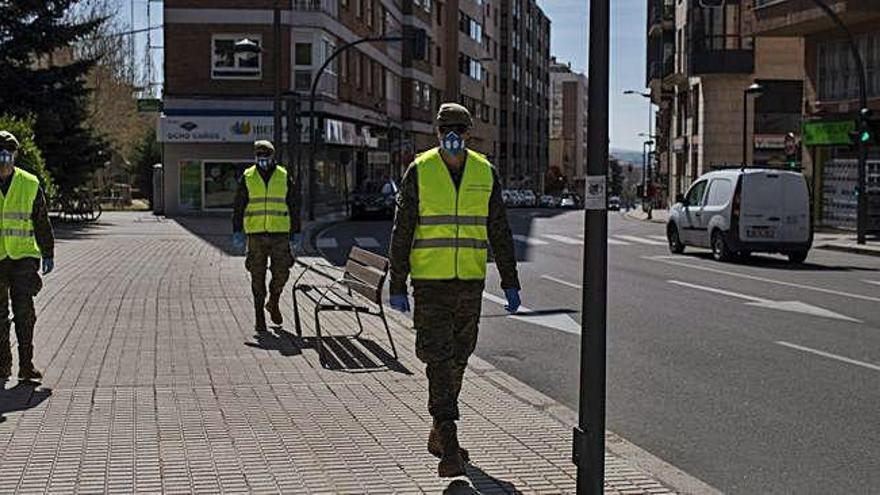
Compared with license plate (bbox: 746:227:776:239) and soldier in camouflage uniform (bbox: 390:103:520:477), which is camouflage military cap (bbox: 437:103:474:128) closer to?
soldier in camouflage uniform (bbox: 390:103:520:477)

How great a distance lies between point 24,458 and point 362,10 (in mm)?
51245

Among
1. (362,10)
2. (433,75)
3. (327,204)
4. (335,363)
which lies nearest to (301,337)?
(335,363)

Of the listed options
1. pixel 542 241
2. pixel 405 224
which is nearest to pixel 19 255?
pixel 405 224

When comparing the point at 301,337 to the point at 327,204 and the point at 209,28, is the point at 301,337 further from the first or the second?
the point at 327,204

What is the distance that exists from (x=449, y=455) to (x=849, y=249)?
24288mm

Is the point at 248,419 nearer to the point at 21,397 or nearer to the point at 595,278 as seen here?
the point at 21,397

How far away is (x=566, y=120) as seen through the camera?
166m

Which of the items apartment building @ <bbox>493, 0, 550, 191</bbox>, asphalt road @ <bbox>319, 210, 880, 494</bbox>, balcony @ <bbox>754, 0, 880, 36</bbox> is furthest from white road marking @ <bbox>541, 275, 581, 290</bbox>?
apartment building @ <bbox>493, 0, 550, 191</bbox>

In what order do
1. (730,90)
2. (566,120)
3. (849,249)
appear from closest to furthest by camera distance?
1. (849,249)
2. (730,90)
3. (566,120)

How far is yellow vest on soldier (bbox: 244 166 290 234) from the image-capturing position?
12.5m

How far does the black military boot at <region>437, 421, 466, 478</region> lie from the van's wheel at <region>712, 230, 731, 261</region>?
18929 millimetres

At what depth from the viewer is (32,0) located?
37812 millimetres

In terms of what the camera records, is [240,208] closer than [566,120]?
Yes

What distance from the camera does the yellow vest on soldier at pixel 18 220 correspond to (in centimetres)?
909
